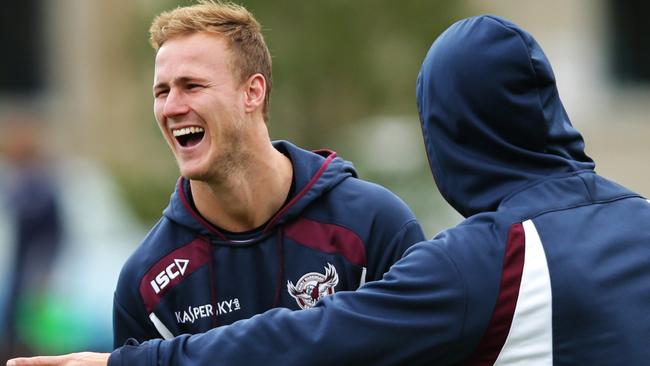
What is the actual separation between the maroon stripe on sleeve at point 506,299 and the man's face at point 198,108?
63.6 inches

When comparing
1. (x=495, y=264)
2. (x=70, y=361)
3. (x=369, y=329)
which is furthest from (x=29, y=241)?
(x=495, y=264)

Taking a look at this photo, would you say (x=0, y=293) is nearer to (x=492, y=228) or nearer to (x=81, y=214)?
(x=81, y=214)

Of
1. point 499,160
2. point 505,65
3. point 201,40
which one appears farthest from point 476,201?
point 201,40

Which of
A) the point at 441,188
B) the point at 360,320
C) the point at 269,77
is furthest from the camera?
the point at 269,77

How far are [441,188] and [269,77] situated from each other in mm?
1566

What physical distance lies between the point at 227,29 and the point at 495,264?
193 cm

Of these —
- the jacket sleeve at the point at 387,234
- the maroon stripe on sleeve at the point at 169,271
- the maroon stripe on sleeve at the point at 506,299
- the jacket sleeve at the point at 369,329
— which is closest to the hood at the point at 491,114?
the maroon stripe on sleeve at the point at 506,299

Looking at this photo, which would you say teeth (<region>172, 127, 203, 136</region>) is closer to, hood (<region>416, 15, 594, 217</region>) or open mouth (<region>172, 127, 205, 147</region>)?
open mouth (<region>172, 127, 205, 147</region>)

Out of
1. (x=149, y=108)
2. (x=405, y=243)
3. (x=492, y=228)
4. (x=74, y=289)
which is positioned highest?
(x=492, y=228)

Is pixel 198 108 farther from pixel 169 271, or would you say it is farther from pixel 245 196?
pixel 169 271

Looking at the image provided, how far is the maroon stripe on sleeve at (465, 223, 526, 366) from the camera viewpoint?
3.92m

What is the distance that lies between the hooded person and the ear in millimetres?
1337

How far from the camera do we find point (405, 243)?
5.24 metres

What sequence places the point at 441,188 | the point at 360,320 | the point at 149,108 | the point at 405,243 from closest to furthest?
the point at 360,320, the point at 441,188, the point at 405,243, the point at 149,108
